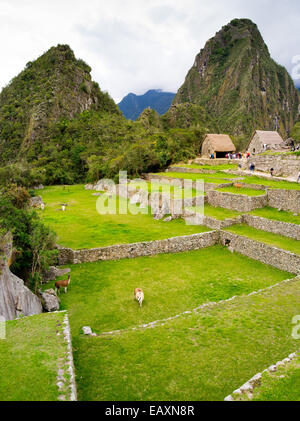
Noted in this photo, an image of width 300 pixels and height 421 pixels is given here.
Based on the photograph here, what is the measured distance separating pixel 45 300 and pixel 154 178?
83.4 ft

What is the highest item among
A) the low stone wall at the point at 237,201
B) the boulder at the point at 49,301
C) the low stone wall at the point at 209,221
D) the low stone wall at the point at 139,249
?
the low stone wall at the point at 237,201

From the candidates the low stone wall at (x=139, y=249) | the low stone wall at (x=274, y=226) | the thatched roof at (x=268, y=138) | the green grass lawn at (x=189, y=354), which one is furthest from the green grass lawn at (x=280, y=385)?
the thatched roof at (x=268, y=138)

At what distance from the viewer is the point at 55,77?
7638cm

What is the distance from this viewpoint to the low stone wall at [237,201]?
19.7m

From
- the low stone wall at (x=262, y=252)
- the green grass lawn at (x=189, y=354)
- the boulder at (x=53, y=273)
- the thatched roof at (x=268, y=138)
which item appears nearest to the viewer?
the green grass lawn at (x=189, y=354)

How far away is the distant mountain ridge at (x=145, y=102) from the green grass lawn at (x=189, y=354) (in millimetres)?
147345

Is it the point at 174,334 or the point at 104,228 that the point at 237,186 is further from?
the point at 174,334

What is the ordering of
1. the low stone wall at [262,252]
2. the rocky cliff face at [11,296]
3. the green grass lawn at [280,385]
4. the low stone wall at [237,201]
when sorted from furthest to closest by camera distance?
1. the low stone wall at [237,201]
2. the low stone wall at [262,252]
3. the rocky cliff face at [11,296]
4. the green grass lawn at [280,385]

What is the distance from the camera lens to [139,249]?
52.2 feet

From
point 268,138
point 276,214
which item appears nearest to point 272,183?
point 276,214

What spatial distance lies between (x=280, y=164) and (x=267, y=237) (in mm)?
10971

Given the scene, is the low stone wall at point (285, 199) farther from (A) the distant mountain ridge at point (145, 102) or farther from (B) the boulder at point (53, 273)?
(A) the distant mountain ridge at point (145, 102)
